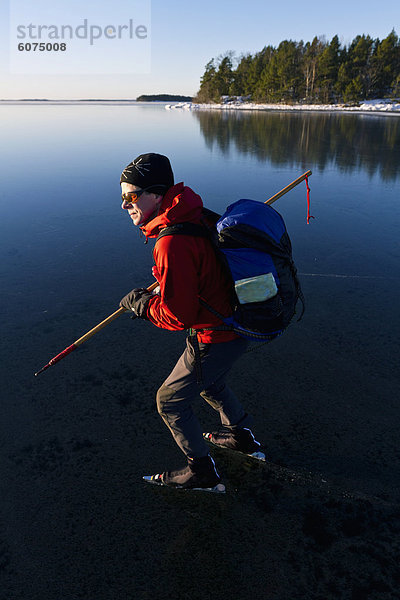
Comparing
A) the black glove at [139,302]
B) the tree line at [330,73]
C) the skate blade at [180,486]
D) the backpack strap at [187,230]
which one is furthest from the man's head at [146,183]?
the tree line at [330,73]

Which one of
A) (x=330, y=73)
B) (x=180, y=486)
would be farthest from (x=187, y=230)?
(x=330, y=73)

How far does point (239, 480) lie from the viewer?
2252 millimetres

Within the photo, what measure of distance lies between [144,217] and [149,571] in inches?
68.7

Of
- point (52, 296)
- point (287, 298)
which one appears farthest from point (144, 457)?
point (52, 296)

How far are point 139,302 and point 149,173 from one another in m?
0.69

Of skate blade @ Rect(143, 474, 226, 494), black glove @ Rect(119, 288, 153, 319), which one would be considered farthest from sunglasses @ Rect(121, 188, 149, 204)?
skate blade @ Rect(143, 474, 226, 494)

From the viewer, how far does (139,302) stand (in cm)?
206

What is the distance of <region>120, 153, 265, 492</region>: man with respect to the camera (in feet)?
5.43

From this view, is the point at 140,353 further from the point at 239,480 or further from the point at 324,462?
the point at 324,462

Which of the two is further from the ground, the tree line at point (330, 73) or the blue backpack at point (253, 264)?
the tree line at point (330, 73)

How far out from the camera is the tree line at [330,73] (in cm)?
6250

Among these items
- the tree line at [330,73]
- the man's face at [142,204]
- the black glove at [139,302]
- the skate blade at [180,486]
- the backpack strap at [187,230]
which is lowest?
the skate blade at [180,486]

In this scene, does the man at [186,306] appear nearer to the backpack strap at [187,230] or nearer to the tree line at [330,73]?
the backpack strap at [187,230]

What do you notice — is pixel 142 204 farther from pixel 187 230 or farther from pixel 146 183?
pixel 187 230
